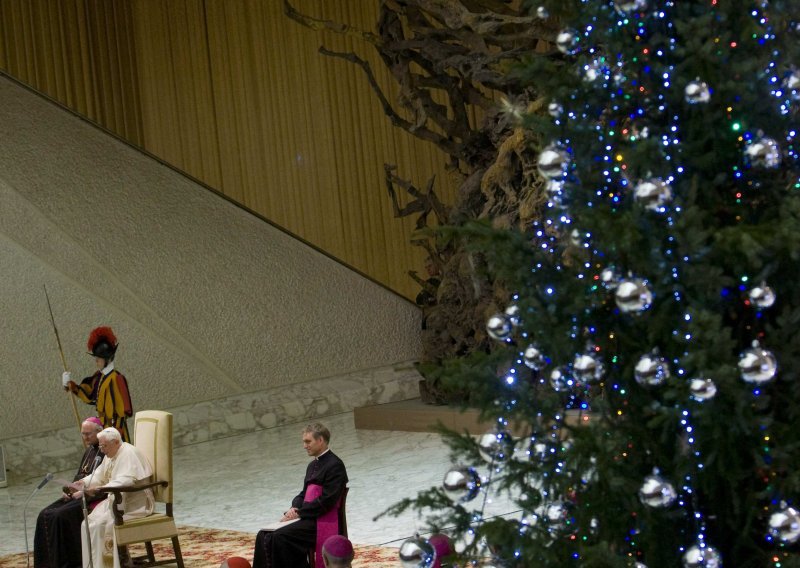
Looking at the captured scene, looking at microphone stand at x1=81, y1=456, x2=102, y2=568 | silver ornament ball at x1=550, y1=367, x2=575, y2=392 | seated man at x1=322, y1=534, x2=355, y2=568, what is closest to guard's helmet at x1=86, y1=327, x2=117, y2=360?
microphone stand at x1=81, y1=456, x2=102, y2=568

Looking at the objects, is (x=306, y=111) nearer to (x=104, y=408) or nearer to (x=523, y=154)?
(x=523, y=154)

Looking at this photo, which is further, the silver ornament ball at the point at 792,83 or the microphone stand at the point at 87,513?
the microphone stand at the point at 87,513

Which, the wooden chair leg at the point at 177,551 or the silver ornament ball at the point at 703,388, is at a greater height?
the silver ornament ball at the point at 703,388

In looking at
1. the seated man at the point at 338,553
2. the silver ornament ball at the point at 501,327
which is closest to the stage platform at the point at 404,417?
the seated man at the point at 338,553

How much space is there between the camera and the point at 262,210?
15266 millimetres

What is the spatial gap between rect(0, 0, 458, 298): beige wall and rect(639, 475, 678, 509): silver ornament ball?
1214cm

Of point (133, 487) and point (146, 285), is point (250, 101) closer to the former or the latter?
point (146, 285)

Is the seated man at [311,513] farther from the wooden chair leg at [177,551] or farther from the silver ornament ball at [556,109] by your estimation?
the silver ornament ball at [556,109]

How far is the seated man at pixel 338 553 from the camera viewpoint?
14.8 ft

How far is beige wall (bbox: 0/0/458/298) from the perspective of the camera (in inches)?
539

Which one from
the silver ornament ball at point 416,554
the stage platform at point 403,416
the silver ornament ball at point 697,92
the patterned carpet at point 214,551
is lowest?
the stage platform at point 403,416

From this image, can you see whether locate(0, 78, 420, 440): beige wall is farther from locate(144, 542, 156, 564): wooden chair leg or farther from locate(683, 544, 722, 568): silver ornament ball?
locate(683, 544, 722, 568): silver ornament ball

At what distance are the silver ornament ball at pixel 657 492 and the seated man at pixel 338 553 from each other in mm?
2191

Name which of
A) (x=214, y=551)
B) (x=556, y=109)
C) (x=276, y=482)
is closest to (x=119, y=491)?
(x=214, y=551)
